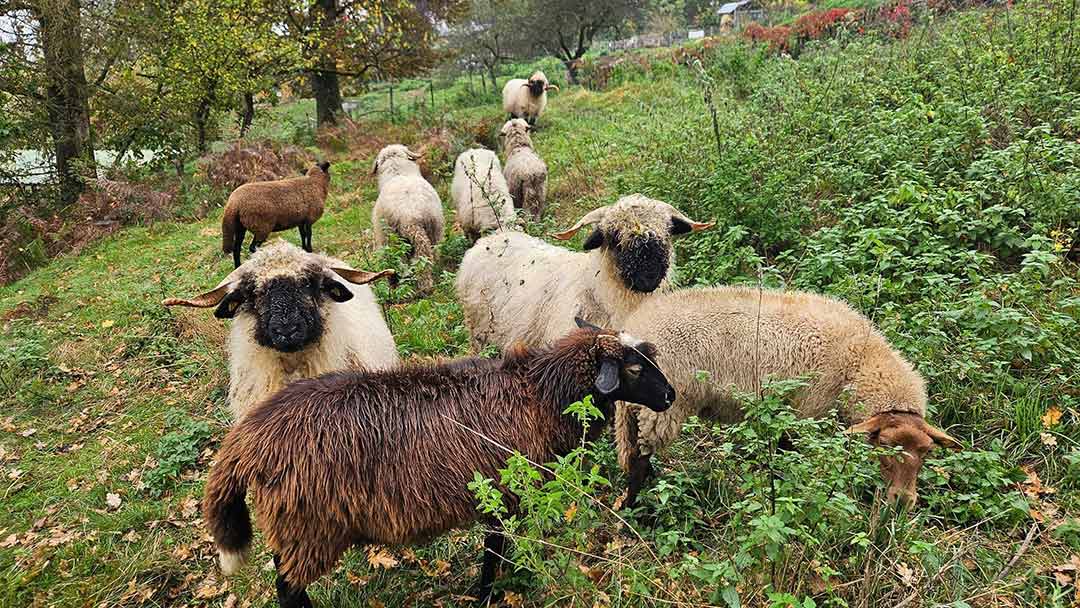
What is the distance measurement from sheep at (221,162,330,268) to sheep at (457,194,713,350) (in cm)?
417

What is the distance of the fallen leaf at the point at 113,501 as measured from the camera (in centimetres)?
485

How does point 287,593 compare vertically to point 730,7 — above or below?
below

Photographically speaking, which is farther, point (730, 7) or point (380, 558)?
point (730, 7)

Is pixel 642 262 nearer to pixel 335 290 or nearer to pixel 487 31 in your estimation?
pixel 335 290

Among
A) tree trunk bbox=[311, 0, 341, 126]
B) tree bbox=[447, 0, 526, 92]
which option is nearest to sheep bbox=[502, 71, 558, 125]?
tree trunk bbox=[311, 0, 341, 126]

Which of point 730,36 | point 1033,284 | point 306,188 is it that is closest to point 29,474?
point 306,188

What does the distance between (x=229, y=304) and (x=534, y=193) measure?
6341 millimetres

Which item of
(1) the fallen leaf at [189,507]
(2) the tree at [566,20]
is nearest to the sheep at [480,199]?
(1) the fallen leaf at [189,507]

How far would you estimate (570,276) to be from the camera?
5.42m

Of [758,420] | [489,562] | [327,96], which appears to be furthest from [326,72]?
[758,420]

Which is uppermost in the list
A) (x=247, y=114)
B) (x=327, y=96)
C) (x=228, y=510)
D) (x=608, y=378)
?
(x=327, y=96)

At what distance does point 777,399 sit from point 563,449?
123 centimetres

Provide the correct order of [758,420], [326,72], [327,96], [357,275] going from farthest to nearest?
1. [327,96]
2. [326,72]
3. [357,275]
4. [758,420]

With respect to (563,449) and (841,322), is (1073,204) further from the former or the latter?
(563,449)
